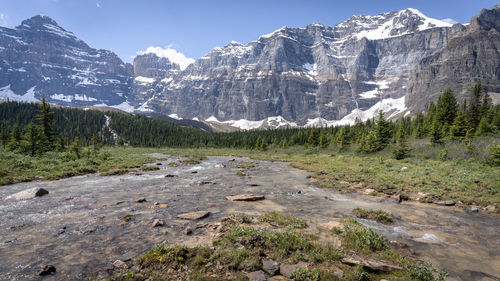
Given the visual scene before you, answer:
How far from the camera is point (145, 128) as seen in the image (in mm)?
181125

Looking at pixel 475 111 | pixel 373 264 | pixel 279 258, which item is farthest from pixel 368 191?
pixel 475 111

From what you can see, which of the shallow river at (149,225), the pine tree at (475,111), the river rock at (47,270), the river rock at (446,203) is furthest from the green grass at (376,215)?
the pine tree at (475,111)

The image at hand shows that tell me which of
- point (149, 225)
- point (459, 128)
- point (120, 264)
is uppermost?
point (459, 128)

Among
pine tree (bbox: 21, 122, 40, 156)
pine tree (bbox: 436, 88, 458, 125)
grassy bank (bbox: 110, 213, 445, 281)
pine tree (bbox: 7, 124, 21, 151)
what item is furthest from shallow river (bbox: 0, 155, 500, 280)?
pine tree (bbox: 436, 88, 458, 125)

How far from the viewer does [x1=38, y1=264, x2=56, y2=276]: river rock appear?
671 cm

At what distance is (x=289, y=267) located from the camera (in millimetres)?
6992

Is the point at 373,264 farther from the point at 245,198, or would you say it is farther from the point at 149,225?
the point at 245,198

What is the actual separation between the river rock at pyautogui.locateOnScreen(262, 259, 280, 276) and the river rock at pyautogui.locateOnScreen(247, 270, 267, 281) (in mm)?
192

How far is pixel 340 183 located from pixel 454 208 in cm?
933

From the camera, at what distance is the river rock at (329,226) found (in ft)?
34.3

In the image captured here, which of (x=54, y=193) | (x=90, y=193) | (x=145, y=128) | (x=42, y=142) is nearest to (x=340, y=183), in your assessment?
(x=90, y=193)

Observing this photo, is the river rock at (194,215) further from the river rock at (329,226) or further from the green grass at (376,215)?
the green grass at (376,215)

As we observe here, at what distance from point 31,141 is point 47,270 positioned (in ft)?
140

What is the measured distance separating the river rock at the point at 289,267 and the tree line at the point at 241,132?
42326mm
